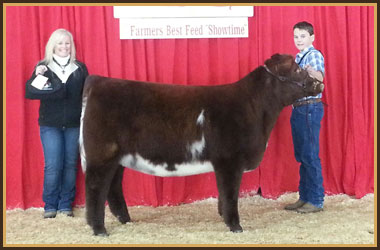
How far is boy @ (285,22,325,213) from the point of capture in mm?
4652

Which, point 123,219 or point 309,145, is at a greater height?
point 309,145

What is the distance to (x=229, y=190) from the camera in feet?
13.1

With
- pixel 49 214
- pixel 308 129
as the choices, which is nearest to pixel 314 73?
pixel 308 129

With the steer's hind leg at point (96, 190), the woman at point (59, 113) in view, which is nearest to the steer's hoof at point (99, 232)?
the steer's hind leg at point (96, 190)

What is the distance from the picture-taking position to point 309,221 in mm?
4523

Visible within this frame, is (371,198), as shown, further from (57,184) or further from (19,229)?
(19,229)

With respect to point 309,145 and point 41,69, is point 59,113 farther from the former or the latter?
point 309,145

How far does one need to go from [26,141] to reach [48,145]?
567 millimetres

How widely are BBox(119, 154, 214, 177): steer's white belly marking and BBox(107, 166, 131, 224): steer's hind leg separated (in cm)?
36

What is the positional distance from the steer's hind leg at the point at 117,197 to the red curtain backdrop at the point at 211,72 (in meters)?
0.78

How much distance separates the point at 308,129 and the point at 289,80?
0.78 meters

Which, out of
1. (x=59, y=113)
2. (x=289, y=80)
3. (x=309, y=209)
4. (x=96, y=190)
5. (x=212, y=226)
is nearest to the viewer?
(x=96, y=190)

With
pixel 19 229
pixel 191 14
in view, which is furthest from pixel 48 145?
Result: pixel 191 14

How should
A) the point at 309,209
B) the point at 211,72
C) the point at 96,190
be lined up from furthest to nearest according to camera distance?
1. the point at 211,72
2. the point at 309,209
3. the point at 96,190
